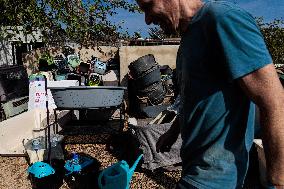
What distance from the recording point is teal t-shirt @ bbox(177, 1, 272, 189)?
4.28ft

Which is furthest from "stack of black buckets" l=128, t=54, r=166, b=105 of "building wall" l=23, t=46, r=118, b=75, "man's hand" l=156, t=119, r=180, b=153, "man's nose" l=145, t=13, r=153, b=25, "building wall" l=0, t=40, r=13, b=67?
"man's nose" l=145, t=13, r=153, b=25

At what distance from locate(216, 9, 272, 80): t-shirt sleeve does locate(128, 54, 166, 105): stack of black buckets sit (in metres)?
7.17

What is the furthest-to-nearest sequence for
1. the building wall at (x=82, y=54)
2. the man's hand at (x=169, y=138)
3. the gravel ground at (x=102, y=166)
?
the building wall at (x=82, y=54) < the gravel ground at (x=102, y=166) < the man's hand at (x=169, y=138)

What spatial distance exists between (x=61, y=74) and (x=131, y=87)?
2044 mm

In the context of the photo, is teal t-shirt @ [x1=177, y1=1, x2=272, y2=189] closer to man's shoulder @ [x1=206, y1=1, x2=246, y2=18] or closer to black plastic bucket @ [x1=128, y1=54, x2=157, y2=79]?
man's shoulder @ [x1=206, y1=1, x2=246, y2=18]

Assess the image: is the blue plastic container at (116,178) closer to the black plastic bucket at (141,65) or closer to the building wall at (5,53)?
the black plastic bucket at (141,65)

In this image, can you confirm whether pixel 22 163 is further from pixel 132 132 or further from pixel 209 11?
pixel 209 11

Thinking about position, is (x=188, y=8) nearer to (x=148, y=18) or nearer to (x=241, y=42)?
(x=148, y=18)

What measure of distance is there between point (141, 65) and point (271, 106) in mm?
7306

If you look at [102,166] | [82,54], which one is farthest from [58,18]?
[102,166]

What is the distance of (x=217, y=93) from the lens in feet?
4.77

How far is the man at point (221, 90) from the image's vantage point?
1.30m

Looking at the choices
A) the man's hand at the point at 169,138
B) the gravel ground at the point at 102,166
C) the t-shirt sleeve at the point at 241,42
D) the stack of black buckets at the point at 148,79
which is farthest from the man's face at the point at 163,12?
the stack of black buckets at the point at 148,79

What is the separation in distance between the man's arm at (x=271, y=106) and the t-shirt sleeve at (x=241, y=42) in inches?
1.3
